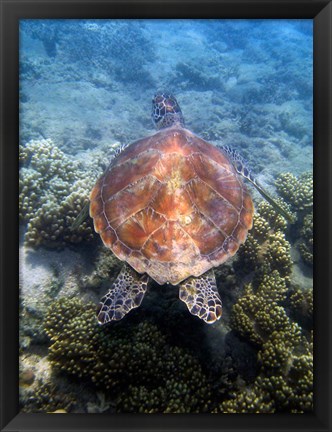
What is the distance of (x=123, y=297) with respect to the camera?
8.13ft

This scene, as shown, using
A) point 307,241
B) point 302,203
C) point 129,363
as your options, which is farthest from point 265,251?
point 129,363

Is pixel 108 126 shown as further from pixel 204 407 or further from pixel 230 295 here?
pixel 204 407

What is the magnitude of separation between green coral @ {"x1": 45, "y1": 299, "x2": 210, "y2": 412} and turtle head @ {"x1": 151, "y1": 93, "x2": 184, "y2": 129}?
290cm

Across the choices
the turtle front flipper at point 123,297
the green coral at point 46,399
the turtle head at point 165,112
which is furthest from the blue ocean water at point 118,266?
the turtle head at point 165,112

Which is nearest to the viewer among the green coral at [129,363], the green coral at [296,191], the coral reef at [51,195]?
the green coral at [129,363]

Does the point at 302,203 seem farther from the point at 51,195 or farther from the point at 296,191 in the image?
the point at 51,195

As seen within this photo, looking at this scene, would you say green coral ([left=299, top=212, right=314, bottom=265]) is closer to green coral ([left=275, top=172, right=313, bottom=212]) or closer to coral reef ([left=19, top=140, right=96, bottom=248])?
green coral ([left=275, top=172, right=313, bottom=212])

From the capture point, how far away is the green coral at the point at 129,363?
245cm

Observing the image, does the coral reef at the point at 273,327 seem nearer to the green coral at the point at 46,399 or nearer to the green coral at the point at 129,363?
the green coral at the point at 129,363

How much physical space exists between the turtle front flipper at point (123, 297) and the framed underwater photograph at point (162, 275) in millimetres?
12

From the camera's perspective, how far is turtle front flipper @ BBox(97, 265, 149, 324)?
7.91ft

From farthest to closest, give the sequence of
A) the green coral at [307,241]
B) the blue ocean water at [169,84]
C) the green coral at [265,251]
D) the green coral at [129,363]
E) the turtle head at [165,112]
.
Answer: the blue ocean water at [169,84] < the turtle head at [165,112] < the green coral at [307,241] < the green coral at [265,251] < the green coral at [129,363]
